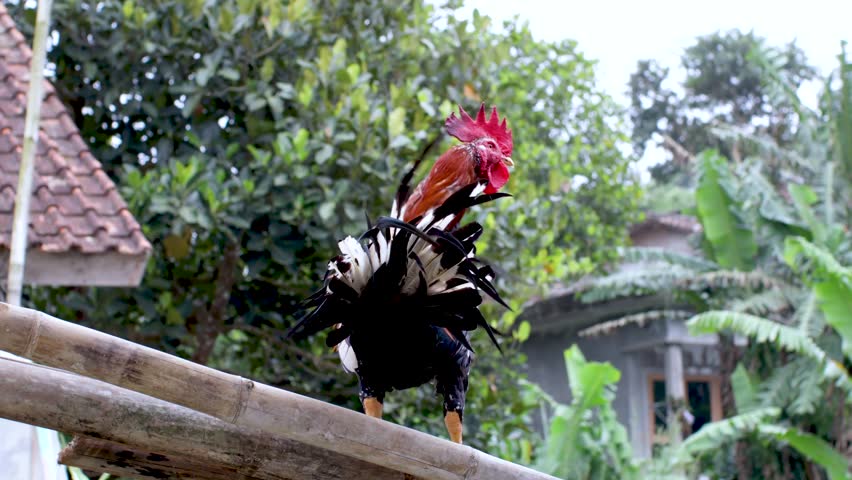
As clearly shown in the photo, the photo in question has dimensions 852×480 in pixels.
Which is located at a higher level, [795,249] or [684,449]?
[795,249]

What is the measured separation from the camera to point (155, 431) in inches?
68.6

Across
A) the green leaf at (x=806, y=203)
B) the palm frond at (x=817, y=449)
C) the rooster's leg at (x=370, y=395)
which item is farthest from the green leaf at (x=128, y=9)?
the palm frond at (x=817, y=449)

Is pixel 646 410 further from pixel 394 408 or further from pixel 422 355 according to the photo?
pixel 422 355

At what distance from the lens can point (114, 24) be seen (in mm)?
5797

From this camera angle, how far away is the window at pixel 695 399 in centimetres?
1325

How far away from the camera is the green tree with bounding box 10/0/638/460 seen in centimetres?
527

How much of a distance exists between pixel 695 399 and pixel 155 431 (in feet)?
44.2

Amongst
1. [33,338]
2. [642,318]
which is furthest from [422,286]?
[642,318]

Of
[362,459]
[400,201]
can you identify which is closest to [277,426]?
[362,459]

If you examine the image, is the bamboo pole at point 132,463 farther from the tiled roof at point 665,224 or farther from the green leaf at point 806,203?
the tiled roof at point 665,224

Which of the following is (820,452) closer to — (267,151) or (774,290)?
(774,290)

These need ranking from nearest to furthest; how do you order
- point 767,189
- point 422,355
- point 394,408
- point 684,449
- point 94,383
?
1. point 94,383
2. point 422,355
3. point 394,408
4. point 684,449
5. point 767,189

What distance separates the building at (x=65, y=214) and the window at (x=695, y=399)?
9.13 meters

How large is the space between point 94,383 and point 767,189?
8.94 m
